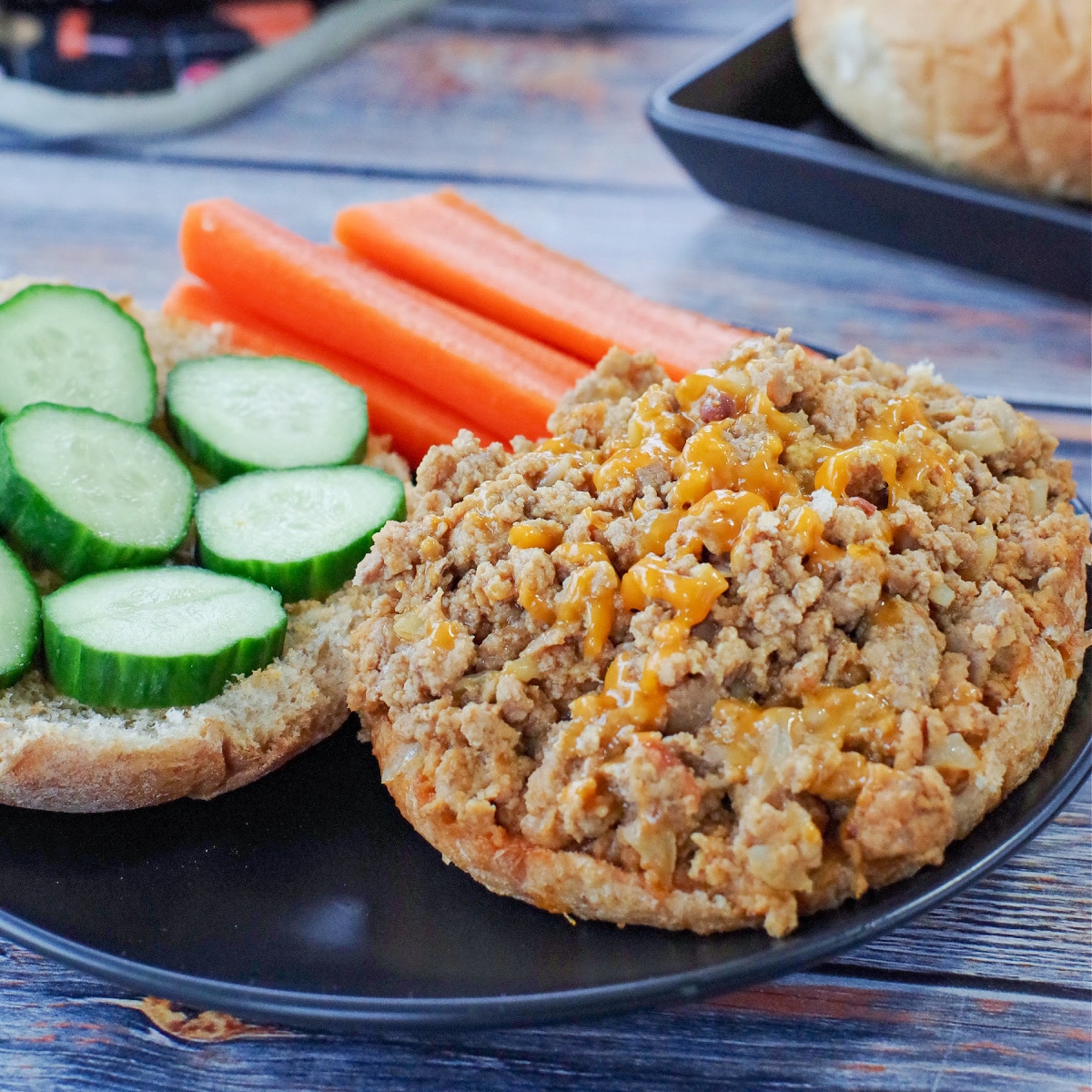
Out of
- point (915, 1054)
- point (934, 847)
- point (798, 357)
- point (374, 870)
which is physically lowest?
point (915, 1054)

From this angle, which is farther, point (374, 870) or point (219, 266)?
point (219, 266)

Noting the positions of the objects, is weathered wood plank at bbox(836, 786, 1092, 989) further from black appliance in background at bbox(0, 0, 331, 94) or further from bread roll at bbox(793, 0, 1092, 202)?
black appliance in background at bbox(0, 0, 331, 94)

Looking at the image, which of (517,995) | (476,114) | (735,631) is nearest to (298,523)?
(735,631)

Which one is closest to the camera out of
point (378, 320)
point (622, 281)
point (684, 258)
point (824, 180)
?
point (378, 320)

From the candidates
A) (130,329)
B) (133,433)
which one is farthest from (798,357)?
(130,329)

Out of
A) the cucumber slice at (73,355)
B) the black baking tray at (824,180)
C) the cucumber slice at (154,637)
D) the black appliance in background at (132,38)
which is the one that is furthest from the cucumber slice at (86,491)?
the black appliance in background at (132,38)

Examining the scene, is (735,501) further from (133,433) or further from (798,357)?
(133,433)

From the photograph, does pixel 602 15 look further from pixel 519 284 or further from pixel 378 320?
pixel 378 320

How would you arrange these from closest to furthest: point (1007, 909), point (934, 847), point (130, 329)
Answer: point (934, 847), point (1007, 909), point (130, 329)
